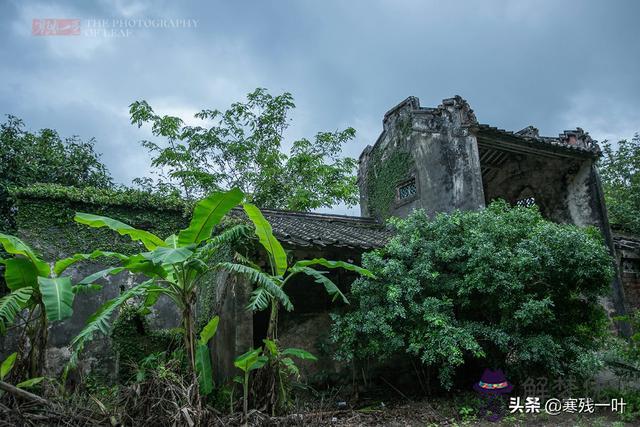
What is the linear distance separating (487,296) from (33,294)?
250 inches

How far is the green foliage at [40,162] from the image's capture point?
10922 millimetres

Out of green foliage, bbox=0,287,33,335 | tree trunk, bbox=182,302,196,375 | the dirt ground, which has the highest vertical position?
green foliage, bbox=0,287,33,335

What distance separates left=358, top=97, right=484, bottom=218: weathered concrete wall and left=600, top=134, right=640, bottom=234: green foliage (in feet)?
27.3

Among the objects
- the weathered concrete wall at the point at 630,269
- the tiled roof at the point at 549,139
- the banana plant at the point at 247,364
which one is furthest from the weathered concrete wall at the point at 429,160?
the banana plant at the point at 247,364

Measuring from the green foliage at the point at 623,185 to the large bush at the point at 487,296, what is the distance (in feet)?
33.0

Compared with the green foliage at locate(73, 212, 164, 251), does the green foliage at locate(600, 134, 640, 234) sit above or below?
above

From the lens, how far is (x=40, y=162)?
39.8 ft

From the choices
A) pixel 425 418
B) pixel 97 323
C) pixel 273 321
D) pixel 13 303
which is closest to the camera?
pixel 97 323

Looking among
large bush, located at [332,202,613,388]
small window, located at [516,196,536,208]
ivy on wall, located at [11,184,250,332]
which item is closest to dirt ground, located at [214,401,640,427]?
large bush, located at [332,202,613,388]

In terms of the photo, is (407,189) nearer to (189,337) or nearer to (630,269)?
(630,269)

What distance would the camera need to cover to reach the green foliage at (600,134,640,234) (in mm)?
14906

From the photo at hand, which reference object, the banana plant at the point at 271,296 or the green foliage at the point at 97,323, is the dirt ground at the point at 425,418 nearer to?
the banana plant at the point at 271,296

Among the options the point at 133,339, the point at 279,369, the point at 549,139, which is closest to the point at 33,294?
the point at 133,339

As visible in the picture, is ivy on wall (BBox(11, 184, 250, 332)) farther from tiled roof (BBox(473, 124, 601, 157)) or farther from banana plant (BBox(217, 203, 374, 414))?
tiled roof (BBox(473, 124, 601, 157))
